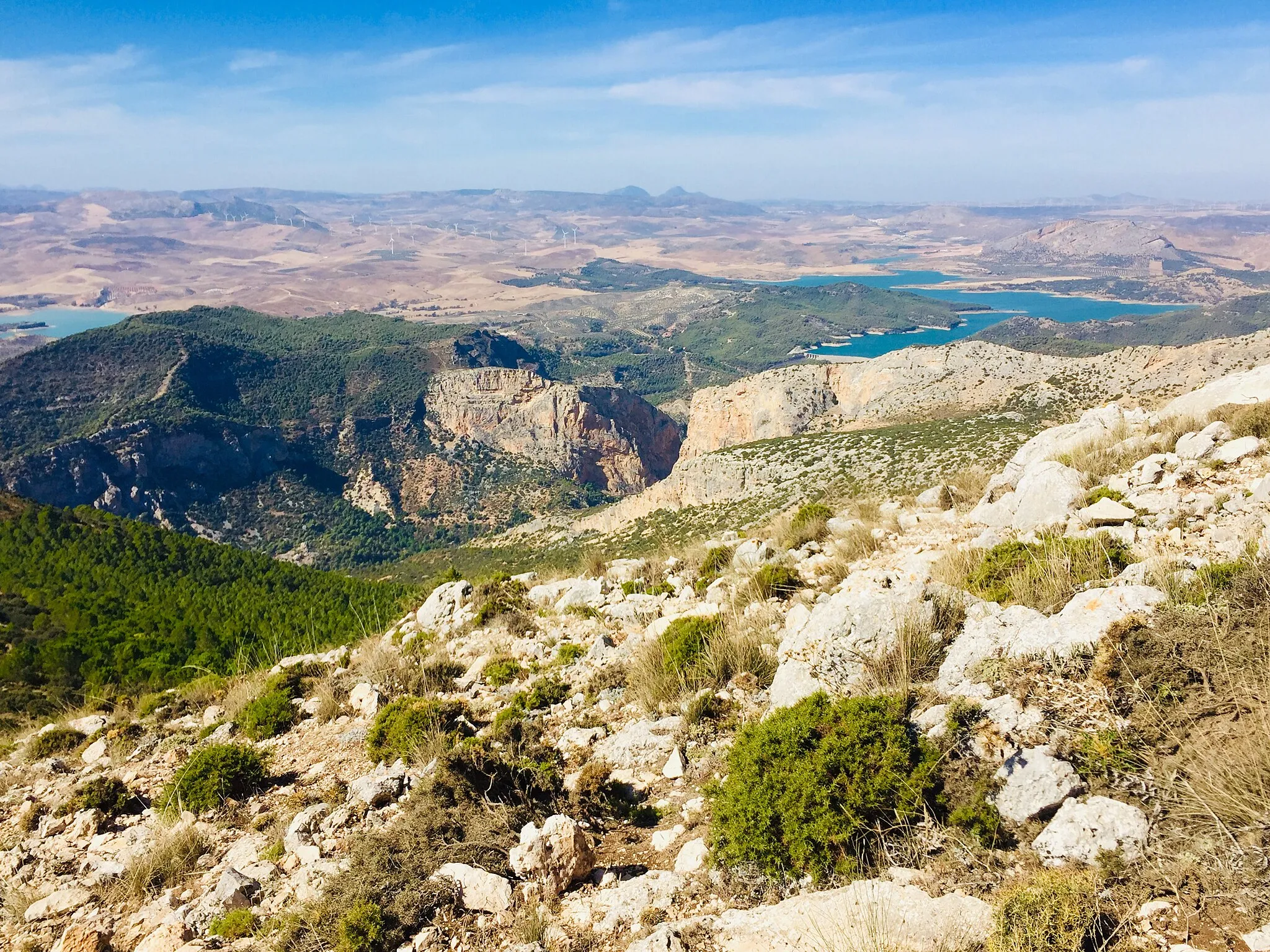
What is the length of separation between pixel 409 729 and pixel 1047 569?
7.11m

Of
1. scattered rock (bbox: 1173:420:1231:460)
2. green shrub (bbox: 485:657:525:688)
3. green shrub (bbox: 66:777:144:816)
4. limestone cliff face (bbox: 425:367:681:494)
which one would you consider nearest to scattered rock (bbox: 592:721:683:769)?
green shrub (bbox: 485:657:525:688)

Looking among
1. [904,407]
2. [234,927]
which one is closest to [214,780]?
[234,927]

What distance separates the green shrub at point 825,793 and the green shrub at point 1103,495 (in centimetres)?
621

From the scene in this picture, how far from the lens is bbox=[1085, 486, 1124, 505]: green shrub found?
9422 mm

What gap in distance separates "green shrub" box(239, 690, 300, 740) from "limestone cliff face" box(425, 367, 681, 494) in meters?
109

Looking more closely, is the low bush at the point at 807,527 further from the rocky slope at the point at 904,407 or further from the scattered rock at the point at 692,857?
the rocky slope at the point at 904,407

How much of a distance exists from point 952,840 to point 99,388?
16340 centimetres

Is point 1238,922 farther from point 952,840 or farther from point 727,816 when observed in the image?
point 727,816

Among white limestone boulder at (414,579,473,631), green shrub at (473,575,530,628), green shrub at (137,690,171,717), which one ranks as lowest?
green shrub at (137,690,171,717)

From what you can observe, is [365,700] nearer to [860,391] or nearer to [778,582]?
[778,582]

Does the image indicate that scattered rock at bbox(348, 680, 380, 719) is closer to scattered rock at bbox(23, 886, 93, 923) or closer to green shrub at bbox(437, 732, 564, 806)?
green shrub at bbox(437, 732, 564, 806)

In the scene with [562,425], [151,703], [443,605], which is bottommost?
[562,425]

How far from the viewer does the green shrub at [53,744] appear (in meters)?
9.85

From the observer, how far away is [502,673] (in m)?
9.58
